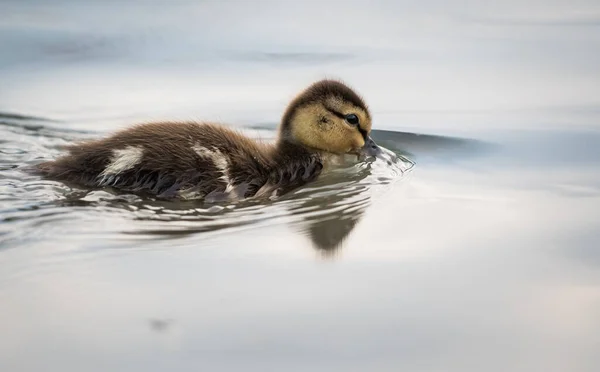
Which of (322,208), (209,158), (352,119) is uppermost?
(352,119)

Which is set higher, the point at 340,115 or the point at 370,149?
the point at 340,115

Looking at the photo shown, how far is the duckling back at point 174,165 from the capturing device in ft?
11.6

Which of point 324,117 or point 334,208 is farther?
point 324,117

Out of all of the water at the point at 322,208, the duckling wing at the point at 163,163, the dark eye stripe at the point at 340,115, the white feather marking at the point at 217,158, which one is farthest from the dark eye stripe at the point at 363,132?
the white feather marking at the point at 217,158

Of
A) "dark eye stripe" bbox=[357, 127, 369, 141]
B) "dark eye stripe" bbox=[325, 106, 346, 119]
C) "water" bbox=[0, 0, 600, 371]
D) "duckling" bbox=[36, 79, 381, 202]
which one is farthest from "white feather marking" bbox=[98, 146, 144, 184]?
"dark eye stripe" bbox=[357, 127, 369, 141]

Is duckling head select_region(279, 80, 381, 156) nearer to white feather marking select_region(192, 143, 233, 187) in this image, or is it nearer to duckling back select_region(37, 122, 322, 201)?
duckling back select_region(37, 122, 322, 201)

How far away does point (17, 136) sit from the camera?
432 cm

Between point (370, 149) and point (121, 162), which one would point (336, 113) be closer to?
point (370, 149)

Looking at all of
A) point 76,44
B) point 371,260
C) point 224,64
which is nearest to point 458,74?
point 224,64

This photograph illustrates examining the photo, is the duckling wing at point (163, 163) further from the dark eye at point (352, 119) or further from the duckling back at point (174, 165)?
the dark eye at point (352, 119)

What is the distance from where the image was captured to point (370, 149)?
165 inches

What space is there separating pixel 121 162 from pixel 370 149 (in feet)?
3.49

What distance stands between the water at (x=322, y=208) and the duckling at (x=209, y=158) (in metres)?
0.10

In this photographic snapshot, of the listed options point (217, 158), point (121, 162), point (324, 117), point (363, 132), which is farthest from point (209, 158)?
point (363, 132)
